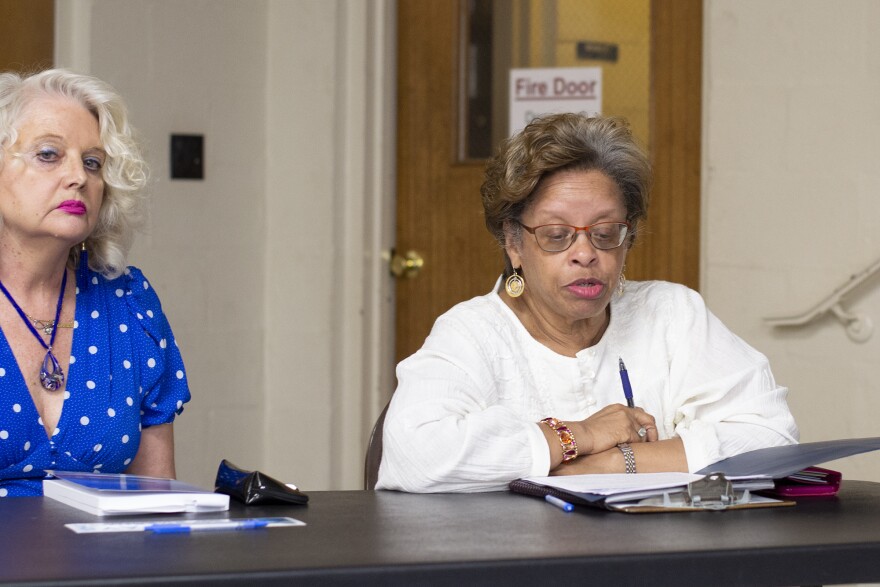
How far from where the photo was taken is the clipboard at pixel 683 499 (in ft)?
4.75

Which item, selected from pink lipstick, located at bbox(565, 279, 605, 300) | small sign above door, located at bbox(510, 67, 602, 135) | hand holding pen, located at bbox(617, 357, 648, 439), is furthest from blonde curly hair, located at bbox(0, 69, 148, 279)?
small sign above door, located at bbox(510, 67, 602, 135)

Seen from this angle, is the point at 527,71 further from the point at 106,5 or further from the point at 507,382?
the point at 507,382

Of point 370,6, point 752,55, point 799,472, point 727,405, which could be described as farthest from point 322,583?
point 370,6

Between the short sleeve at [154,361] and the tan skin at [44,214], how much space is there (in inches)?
5.1

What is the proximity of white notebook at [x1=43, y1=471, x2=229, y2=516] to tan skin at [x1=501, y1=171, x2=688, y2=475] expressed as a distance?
0.61m

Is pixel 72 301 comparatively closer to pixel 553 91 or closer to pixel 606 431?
pixel 606 431

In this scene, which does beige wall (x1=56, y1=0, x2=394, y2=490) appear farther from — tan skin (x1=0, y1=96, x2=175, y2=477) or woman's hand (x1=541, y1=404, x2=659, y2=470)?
woman's hand (x1=541, y1=404, x2=659, y2=470)

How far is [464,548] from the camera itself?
122 centimetres

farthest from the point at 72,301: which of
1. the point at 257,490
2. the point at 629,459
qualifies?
the point at 629,459

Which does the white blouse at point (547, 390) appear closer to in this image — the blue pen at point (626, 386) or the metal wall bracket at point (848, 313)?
the blue pen at point (626, 386)

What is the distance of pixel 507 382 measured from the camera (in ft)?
6.41

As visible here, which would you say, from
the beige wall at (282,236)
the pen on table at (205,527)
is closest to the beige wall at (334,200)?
the beige wall at (282,236)

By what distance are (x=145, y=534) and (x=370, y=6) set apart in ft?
8.27

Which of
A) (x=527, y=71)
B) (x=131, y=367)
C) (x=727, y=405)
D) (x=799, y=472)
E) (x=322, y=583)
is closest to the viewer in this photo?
(x=322, y=583)
